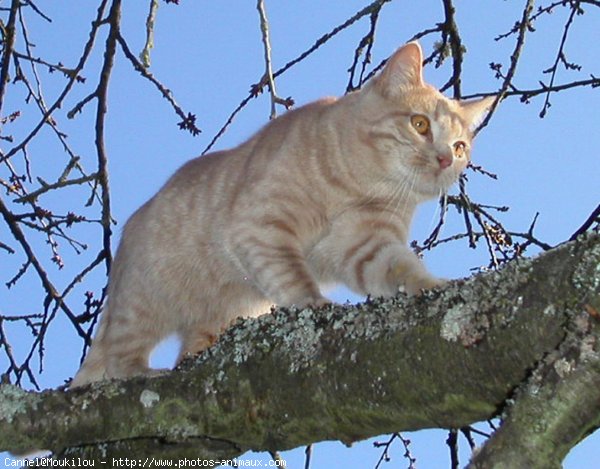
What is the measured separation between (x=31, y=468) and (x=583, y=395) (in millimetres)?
1683

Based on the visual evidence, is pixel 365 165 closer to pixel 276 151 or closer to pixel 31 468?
pixel 276 151

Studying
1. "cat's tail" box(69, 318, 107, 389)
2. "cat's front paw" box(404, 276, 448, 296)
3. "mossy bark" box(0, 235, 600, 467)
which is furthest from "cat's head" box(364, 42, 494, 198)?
"mossy bark" box(0, 235, 600, 467)

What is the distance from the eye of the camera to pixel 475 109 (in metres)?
4.11

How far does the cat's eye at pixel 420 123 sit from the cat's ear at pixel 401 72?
6.2 inches

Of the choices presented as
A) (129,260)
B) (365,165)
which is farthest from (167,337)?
(365,165)

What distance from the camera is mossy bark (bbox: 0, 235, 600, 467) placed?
1.49 metres

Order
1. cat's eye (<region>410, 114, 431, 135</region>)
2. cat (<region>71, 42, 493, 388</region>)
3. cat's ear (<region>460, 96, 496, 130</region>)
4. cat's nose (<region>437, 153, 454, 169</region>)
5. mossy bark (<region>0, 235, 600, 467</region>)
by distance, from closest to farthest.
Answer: mossy bark (<region>0, 235, 600, 467</region>), cat (<region>71, 42, 493, 388</region>), cat's nose (<region>437, 153, 454, 169</region>), cat's eye (<region>410, 114, 431, 135</region>), cat's ear (<region>460, 96, 496, 130</region>)

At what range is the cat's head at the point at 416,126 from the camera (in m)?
3.78

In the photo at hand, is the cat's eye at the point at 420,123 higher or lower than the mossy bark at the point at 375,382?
higher

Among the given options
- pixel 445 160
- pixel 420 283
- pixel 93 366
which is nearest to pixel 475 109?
pixel 445 160

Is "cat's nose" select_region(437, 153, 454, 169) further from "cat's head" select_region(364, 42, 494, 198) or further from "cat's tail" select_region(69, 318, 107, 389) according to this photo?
"cat's tail" select_region(69, 318, 107, 389)

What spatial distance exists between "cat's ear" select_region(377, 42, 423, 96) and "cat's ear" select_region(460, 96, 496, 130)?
0.77 feet

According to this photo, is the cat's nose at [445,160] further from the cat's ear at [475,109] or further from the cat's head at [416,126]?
the cat's ear at [475,109]

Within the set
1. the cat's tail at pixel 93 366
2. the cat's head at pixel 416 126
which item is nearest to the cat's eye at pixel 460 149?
the cat's head at pixel 416 126
